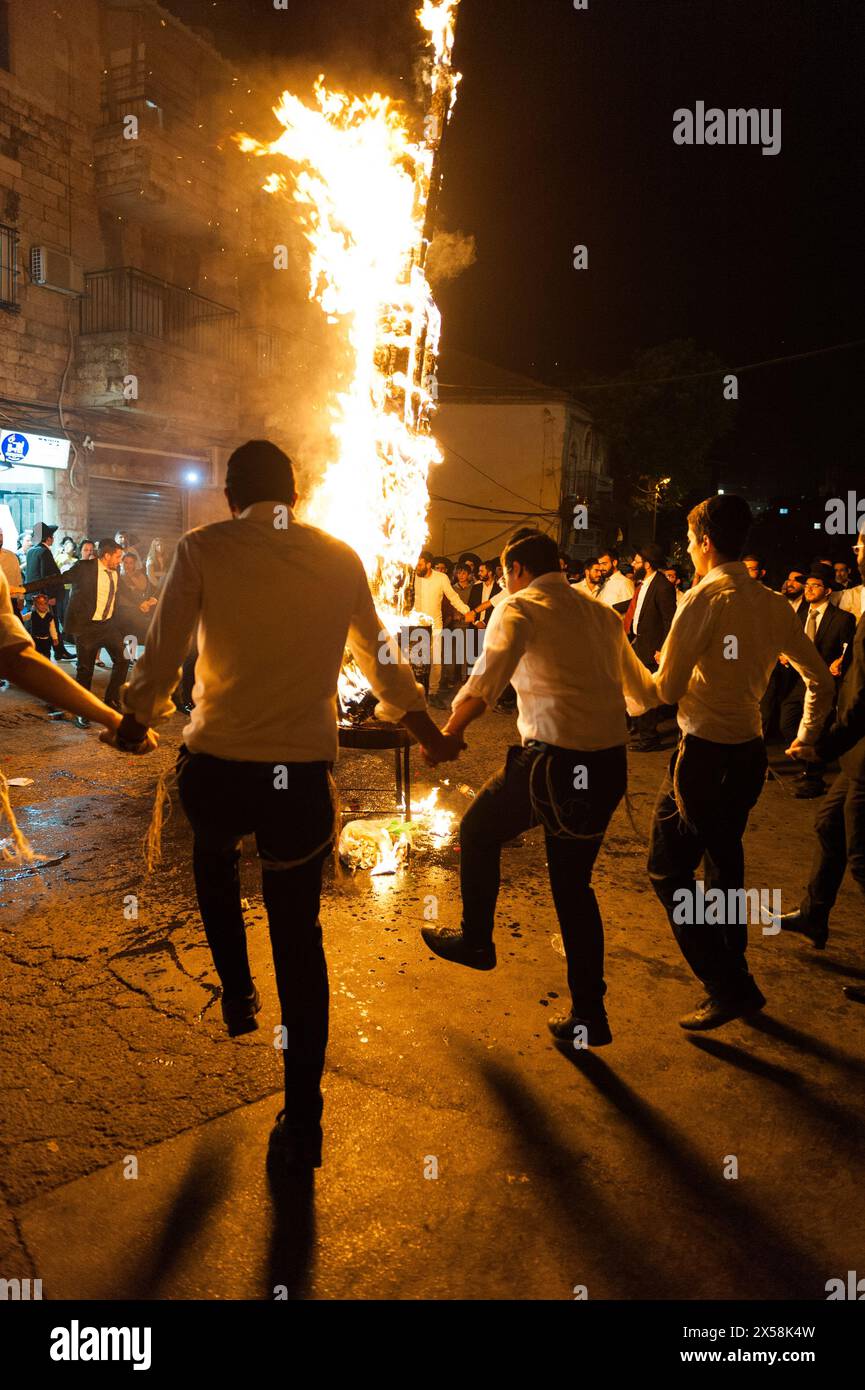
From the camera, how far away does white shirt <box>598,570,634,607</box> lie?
11.9m

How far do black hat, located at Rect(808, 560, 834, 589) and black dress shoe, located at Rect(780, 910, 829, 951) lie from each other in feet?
17.2

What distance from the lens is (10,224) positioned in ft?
50.6

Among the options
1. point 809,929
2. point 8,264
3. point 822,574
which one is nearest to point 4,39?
point 8,264

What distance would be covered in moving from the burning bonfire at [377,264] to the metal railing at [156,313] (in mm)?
9709

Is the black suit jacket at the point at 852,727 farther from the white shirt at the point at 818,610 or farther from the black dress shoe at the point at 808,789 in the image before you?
the white shirt at the point at 818,610

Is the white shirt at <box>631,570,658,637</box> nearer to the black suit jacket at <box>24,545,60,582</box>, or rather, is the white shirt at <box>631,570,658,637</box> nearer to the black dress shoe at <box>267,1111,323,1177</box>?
the black dress shoe at <box>267,1111,323,1177</box>

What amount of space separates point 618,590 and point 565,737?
353 inches

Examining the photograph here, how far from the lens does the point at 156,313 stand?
59.1 feet

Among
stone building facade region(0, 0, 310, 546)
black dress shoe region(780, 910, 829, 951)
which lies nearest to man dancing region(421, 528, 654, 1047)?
black dress shoe region(780, 910, 829, 951)

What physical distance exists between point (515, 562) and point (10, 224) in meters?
16.5

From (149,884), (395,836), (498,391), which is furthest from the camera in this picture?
(498,391)

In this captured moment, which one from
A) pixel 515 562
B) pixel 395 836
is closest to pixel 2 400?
pixel 395 836
